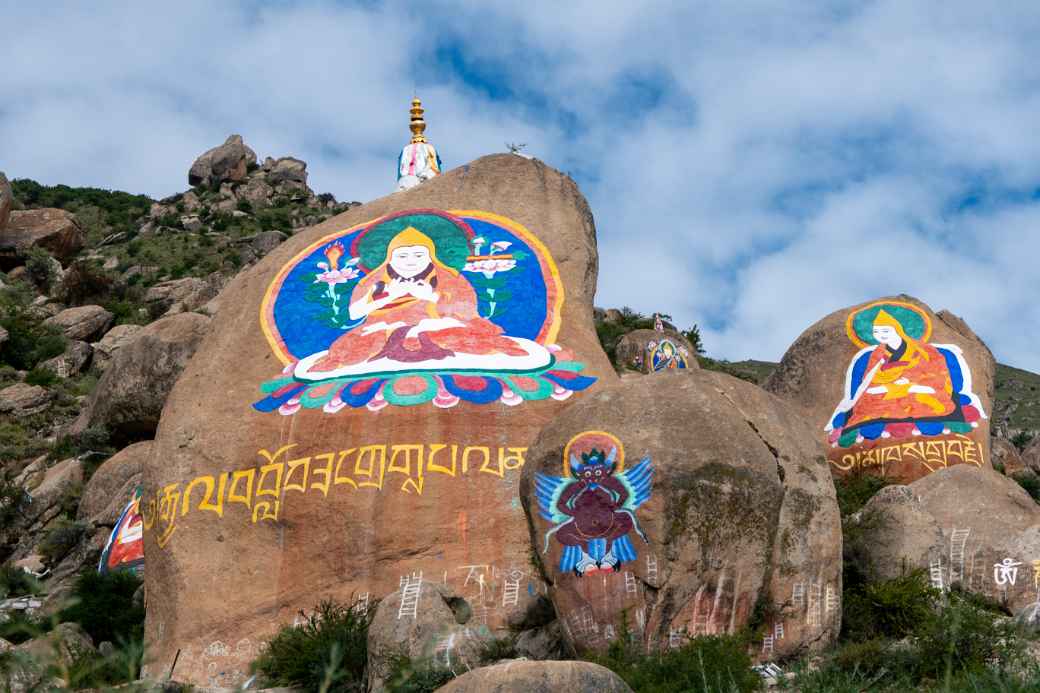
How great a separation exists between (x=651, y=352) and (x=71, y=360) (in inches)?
703

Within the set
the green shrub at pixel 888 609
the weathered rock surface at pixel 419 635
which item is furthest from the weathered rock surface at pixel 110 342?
the green shrub at pixel 888 609

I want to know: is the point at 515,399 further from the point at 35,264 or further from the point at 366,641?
the point at 35,264

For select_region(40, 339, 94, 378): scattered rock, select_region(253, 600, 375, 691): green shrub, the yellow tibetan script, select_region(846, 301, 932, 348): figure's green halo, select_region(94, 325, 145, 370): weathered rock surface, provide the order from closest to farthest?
select_region(253, 600, 375, 691): green shrub → the yellow tibetan script → select_region(846, 301, 932, 348): figure's green halo → select_region(40, 339, 94, 378): scattered rock → select_region(94, 325, 145, 370): weathered rock surface

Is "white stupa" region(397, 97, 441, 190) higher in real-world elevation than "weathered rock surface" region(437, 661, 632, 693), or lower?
higher

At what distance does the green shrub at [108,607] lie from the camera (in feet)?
51.1

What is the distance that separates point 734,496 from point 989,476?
17.4 ft

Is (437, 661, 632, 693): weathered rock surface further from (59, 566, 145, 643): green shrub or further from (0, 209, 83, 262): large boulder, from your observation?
(0, 209, 83, 262): large boulder

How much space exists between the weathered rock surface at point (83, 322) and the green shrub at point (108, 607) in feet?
86.6

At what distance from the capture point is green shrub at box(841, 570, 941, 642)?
1228 centimetres

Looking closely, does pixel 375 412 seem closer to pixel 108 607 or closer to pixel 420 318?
pixel 420 318

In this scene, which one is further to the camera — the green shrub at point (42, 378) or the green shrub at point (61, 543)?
the green shrub at point (42, 378)

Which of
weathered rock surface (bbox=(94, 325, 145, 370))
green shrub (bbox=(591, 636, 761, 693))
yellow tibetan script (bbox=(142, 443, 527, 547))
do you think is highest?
weathered rock surface (bbox=(94, 325, 145, 370))

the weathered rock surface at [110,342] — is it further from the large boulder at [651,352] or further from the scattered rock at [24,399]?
the large boulder at [651,352]

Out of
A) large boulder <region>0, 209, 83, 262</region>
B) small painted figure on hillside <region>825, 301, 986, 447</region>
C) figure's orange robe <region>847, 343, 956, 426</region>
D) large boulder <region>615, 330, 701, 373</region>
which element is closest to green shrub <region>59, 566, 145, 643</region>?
small painted figure on hillside <region>825, 301, 986, 447</region>
